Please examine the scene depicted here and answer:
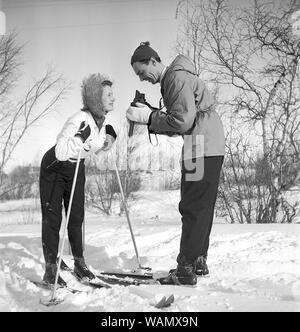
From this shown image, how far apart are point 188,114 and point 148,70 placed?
1.32 feet

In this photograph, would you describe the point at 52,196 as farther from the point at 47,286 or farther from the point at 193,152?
the point at 193,152

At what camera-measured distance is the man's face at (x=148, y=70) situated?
2.38 metres

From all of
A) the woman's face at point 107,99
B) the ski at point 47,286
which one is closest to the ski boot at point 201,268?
the ski at point 47,286

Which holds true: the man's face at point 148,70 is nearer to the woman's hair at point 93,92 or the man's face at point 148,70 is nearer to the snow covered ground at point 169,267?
the woman's hair at point 93,92

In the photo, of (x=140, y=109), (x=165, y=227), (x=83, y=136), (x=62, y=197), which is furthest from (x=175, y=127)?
(x=165, y=227)

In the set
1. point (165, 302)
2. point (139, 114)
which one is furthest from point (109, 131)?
point (165, 302)

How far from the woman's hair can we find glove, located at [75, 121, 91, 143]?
13cm

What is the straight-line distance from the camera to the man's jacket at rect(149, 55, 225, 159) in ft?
7.20

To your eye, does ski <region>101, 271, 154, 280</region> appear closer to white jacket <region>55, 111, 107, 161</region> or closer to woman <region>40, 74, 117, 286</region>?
woman <region>40, 74, 117, 286</region>

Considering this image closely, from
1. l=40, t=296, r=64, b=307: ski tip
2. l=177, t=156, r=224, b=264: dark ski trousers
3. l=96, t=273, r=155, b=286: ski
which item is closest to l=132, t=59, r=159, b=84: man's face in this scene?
l=177, t=156, r=224, b=264: dark ski trousers

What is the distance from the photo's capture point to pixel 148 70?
2377mm

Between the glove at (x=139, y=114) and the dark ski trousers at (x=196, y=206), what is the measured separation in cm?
34
